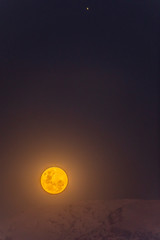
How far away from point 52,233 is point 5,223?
68cm

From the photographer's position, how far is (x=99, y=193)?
12.9ft

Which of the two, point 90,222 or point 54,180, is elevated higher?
point 54,180

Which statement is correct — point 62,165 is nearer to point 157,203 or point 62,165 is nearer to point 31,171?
point 31,171

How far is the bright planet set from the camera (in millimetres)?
3811

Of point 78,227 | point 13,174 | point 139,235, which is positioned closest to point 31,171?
point 13,174

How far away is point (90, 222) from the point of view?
3293 millimetres

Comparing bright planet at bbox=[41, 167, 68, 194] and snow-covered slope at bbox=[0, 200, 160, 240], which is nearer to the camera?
snow-covered slope at bbox=[0, 200, 160, 240]

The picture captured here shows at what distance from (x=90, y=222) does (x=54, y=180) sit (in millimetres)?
807

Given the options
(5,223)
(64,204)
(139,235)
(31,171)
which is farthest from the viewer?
(31,171)

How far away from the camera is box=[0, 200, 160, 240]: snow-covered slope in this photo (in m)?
3.03

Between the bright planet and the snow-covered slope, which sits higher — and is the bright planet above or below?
above

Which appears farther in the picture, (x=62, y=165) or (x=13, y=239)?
(x=62, y=165)

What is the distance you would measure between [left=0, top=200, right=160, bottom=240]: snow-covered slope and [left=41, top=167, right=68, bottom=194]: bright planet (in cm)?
24

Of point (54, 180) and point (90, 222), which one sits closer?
point (90, 222)
